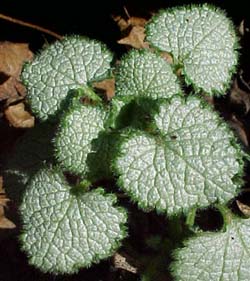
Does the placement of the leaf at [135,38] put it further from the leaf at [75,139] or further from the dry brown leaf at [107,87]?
the leaf at [75,139]

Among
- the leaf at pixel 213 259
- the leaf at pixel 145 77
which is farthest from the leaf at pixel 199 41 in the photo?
the leaf at pixel 213 259

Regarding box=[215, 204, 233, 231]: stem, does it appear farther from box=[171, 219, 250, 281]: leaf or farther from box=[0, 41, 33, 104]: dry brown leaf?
box=[0, 41, 33, 104]: dry brown leaf

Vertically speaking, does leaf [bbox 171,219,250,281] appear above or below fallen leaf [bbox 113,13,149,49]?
below

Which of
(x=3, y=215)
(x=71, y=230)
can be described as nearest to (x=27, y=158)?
(x=3, y=215)

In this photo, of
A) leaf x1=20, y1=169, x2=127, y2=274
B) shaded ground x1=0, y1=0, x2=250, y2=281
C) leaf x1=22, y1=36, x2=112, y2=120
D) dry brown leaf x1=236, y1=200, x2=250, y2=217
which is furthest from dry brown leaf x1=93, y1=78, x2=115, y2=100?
leaf x1=20, y1=169, x2=127, y2=274

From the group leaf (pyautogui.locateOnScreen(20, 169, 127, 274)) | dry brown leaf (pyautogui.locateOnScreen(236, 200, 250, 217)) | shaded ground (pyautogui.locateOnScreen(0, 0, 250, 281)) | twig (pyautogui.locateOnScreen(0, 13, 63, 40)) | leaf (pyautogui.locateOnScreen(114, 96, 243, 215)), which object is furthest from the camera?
twig (pyautogui.locateOnScreen(0, 13, 63, 40))

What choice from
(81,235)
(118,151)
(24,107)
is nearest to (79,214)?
(81,235)

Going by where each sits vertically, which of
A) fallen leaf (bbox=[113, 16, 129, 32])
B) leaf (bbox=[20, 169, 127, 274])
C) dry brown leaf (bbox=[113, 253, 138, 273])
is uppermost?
fallen leaf (bbox=[113, 16, 129, 32])

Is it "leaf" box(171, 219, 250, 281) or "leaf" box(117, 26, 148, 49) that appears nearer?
"leaf" box(171, 219, 250, 281)
